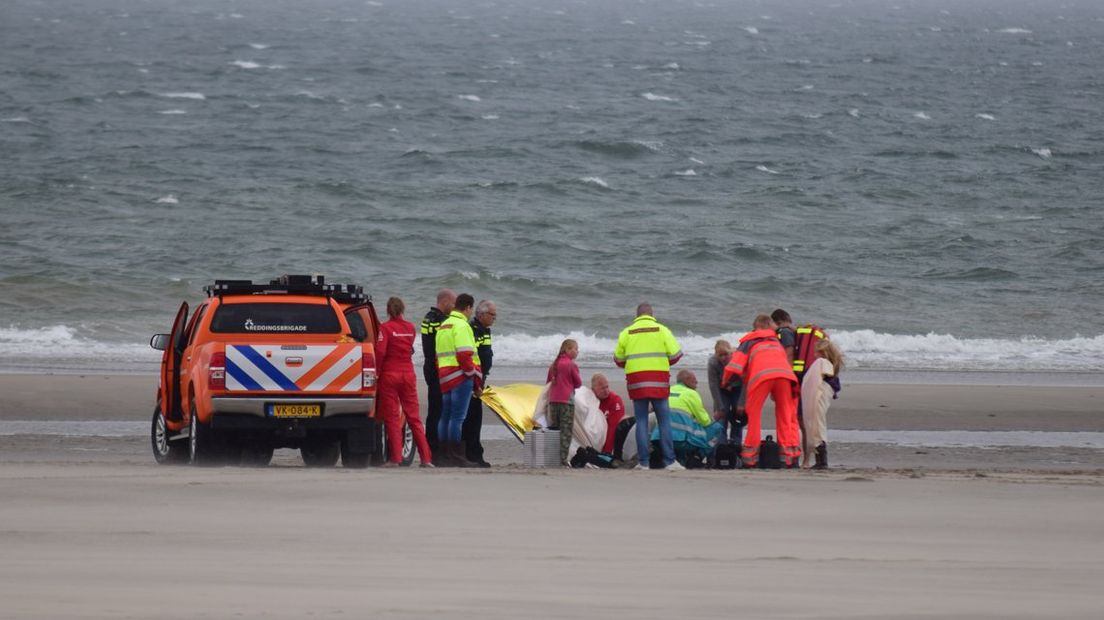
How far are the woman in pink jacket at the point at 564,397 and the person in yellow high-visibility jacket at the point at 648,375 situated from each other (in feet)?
1.40

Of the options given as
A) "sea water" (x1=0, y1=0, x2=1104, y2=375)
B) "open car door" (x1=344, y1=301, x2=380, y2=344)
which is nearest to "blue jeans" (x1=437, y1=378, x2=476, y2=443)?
"open car door" (x1=344, y1=301, x2=380, y2=344)

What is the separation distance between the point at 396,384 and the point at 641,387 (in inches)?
83.9

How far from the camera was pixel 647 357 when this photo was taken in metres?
13.1

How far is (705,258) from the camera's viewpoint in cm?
3534

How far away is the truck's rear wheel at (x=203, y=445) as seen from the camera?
12.2m

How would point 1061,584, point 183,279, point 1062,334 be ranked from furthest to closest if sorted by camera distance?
point 183,279 < point 1062,334 < point 1061,584

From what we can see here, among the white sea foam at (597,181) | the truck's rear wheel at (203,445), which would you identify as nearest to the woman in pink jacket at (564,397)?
the truck's rear wheel at (203,445)

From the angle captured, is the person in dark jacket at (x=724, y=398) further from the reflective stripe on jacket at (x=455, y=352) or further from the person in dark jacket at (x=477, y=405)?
the reflective stripe on jacket at (x=455, y=352)

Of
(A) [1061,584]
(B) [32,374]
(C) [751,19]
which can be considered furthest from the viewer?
(C) [751,19]

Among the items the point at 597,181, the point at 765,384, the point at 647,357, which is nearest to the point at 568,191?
the point at 597,181

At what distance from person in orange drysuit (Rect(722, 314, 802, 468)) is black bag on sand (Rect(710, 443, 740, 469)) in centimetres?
8

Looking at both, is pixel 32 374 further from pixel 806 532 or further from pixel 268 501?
pixel 806 532

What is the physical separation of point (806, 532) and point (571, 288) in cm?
2271

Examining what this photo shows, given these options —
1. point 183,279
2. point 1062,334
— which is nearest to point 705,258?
point 1062,334
